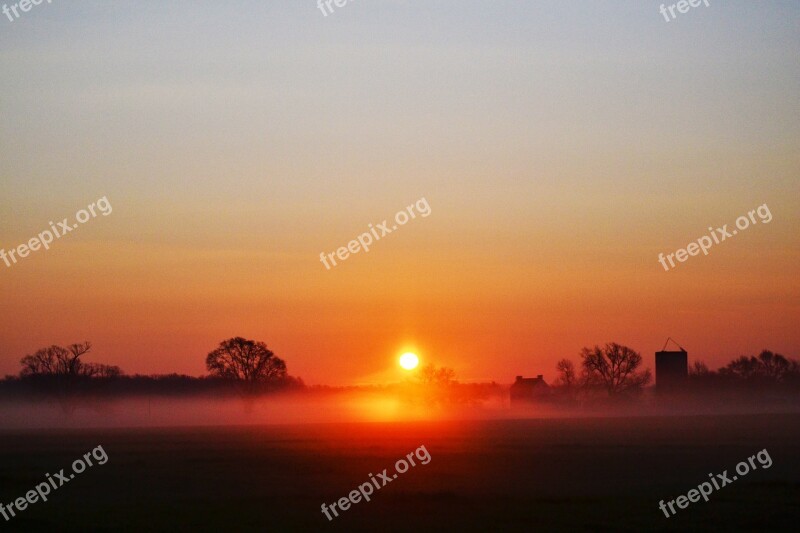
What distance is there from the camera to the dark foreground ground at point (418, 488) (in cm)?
3797

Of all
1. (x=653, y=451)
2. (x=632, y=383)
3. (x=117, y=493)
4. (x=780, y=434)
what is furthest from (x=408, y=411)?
(x=117, y=493)

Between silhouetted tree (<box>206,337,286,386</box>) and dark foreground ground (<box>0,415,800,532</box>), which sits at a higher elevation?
silhouetted tree (<box>206,337,286,386</box>)

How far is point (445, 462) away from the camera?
6062cm

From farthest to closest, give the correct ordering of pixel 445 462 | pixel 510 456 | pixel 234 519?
pixel 510 456, pixel 445 462, pixel 234 519

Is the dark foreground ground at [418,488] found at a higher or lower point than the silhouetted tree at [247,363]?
lower

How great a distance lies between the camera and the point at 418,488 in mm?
47188

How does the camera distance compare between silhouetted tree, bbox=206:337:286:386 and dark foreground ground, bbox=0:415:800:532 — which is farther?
silhouetted tree, bbox=206:337:286:386

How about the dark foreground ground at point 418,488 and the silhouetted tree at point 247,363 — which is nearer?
the dark foreground ground at point 418,488

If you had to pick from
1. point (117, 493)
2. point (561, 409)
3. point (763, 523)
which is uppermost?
point (561, 409)

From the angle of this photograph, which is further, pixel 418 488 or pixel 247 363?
pixel 247 363

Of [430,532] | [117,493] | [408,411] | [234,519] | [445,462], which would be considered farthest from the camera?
[408,411]

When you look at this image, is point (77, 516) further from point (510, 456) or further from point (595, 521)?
point (510, 456)

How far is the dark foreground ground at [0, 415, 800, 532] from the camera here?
38.0 metres

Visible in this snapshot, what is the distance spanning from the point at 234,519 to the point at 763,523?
729 inches
